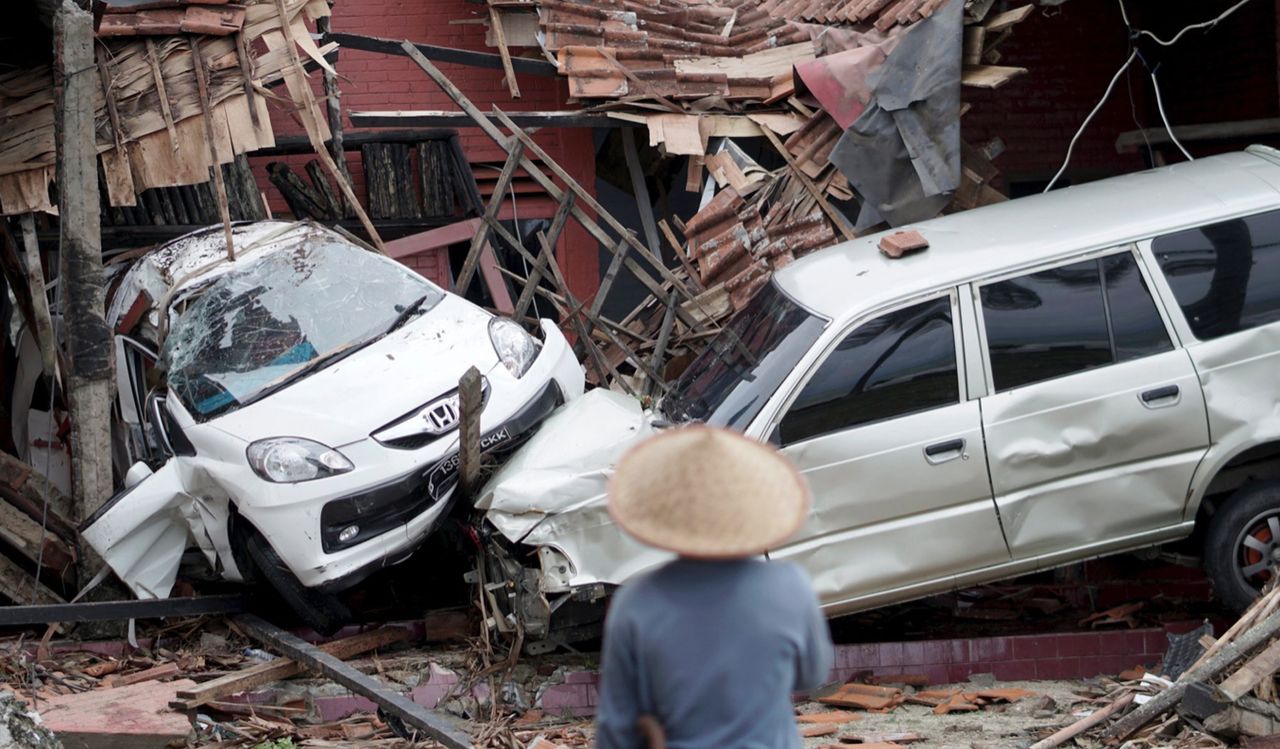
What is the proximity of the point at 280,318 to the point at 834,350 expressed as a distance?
3.26 metres

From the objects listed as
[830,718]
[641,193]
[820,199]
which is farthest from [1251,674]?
[641,193]

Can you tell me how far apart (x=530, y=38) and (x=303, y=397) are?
4793 mm

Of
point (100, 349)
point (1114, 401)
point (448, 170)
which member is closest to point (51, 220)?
point (448, 170)

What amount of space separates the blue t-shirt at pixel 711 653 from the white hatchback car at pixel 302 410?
409 cm

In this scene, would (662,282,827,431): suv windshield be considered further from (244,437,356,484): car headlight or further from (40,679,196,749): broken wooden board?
(40,679,196,749): broken wooden board

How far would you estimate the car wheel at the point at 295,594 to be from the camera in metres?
7.06

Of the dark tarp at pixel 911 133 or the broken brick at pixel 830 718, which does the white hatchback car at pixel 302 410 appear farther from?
the dark tarp at pixel 911 133

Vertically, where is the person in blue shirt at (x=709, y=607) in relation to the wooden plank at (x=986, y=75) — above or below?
below

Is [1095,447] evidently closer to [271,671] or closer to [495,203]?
[271,671]

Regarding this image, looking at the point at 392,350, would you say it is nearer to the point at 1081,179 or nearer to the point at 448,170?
the point at 448,170

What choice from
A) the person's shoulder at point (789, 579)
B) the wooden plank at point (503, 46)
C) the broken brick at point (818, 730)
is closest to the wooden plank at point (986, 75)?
the wooden plank at point (503, 46)

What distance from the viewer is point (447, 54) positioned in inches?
411

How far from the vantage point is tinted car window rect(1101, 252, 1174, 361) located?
6230 mm

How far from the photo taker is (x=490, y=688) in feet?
21.7
